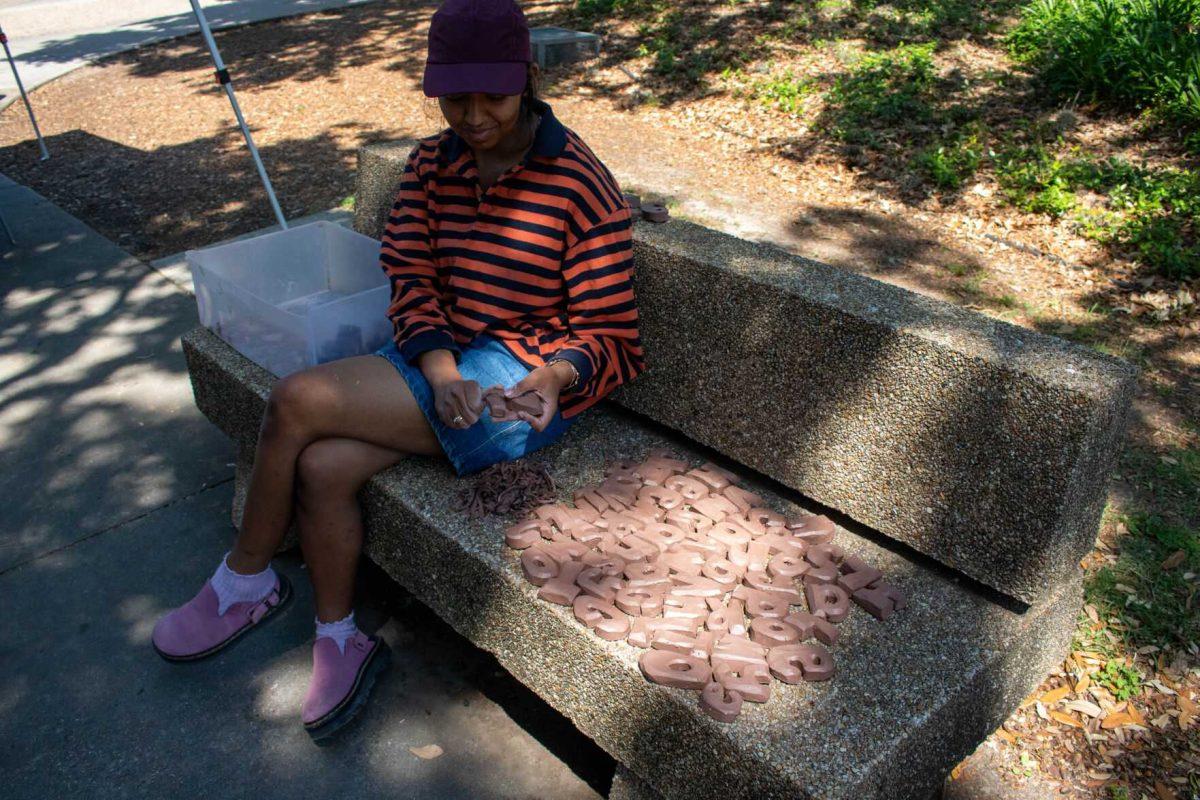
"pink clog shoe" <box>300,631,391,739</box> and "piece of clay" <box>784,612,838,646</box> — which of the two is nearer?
"piece of clay" <box>784,612,838,646</box>

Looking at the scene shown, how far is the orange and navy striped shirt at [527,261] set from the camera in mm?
2354

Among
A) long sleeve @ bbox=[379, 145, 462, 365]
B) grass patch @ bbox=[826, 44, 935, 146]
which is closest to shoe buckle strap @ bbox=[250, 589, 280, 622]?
long sleeve @ bbox=[379, 145, 462, 365]

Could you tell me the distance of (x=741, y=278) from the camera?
7.64 ft

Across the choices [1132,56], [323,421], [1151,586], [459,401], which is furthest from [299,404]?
[1132,56]

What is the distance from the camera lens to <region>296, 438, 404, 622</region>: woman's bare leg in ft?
7.77

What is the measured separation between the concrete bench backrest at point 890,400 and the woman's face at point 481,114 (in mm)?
500

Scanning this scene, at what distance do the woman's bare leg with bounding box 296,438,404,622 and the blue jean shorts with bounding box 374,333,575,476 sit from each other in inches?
6.7

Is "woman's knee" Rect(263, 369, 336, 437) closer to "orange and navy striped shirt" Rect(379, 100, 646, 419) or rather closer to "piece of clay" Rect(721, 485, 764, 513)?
"orange and navy striped shirt" Rect(379, 100, 646, 419)

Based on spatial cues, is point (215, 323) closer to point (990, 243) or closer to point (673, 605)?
point (673, 605)

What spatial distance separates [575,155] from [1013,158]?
3.64 metres

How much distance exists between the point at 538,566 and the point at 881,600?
745 millimetres

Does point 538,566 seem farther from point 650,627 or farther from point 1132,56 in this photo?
point 1132,56

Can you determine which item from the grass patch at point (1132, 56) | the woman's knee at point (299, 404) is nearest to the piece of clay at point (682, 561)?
the woman's knee at point (299, 404)

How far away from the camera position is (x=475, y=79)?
219 centimetres
